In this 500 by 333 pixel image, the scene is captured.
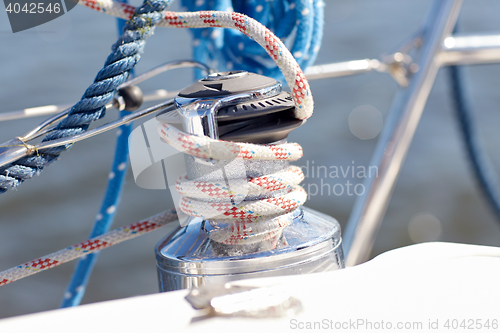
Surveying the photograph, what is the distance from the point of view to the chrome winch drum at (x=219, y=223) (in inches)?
20.8

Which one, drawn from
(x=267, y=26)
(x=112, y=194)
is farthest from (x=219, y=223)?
(x=267, y=26)

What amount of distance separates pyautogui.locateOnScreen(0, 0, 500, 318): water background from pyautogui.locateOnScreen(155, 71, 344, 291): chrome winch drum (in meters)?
1.33

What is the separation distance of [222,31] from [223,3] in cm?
6

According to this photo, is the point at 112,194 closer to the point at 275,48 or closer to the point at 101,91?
the point at 101,91

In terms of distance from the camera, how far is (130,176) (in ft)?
9.01

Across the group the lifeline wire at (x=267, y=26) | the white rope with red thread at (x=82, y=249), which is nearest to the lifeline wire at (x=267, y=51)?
the white rope with red thread at (x=82, y=249)

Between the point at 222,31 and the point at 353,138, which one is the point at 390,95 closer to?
the point at 353,138

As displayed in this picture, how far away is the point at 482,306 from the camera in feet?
1.63

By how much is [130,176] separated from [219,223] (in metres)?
2.26

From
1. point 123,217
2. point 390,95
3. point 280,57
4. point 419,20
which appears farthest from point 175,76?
point 280,57

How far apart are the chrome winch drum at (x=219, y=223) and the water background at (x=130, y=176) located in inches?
52.5

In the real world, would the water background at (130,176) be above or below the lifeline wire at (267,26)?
below

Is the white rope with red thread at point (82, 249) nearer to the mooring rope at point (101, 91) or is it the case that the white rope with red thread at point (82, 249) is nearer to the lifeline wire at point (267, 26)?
the mooring rope at point (101, 91)

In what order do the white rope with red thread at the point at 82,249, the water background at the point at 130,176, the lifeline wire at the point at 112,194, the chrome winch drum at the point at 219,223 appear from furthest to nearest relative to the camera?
the water background at the point at 130,176, the lifeline wire at the point at 112,194, the white rope with red thread at the point at 82,249, the chrome winch drum at the point at 219,223
